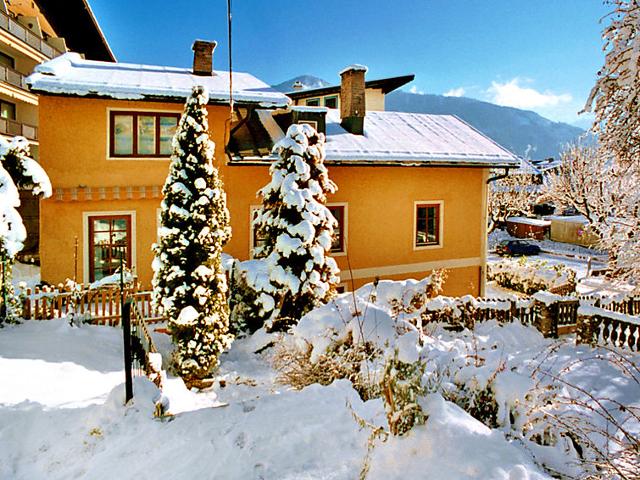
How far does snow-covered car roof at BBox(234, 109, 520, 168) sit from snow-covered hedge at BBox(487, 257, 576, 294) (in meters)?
6.42

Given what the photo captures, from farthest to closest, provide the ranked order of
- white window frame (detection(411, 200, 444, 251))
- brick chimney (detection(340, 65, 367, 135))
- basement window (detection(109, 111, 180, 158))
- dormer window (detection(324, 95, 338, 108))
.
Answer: dormer window (detection(324, 95, 338, 108)) → brick chimney (detection(340, 65, 367, 135)) → white window frame (detection(411, 200, 444, 251)) → basement window (detection(109, 111, 180, 158))

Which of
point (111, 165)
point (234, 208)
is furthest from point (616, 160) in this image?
point (111, 165)

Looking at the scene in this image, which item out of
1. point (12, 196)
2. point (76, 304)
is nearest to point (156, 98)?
point (12, 196)

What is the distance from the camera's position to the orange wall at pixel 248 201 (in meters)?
12.4

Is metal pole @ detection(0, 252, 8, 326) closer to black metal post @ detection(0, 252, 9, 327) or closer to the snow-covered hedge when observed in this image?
black metal post @ detection(0, 252, 9, 327)

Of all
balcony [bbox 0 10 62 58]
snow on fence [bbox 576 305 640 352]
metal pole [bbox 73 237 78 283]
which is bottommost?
snow on fence [bbox 576 305 640 352]

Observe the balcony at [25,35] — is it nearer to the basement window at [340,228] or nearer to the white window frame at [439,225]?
the basement window at [340,228]

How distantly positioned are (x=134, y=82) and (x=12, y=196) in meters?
4.91

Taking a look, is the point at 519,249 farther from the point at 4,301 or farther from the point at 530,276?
the point at 4,301

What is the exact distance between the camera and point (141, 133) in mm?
13172

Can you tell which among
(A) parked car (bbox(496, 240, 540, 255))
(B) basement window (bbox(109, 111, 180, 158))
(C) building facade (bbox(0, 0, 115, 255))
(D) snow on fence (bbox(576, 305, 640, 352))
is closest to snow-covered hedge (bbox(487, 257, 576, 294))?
(D) snow on fence (bbox(576, 305, 640, 352))

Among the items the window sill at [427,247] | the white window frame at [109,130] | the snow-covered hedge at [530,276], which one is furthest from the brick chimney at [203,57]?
the snow-covered hedge at [530,276]

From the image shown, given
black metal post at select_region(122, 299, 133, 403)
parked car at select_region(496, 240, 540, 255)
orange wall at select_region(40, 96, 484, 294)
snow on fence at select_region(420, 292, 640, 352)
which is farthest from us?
parked car at select_region(496, 240, 540, 255)

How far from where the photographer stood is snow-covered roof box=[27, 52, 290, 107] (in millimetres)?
11844
